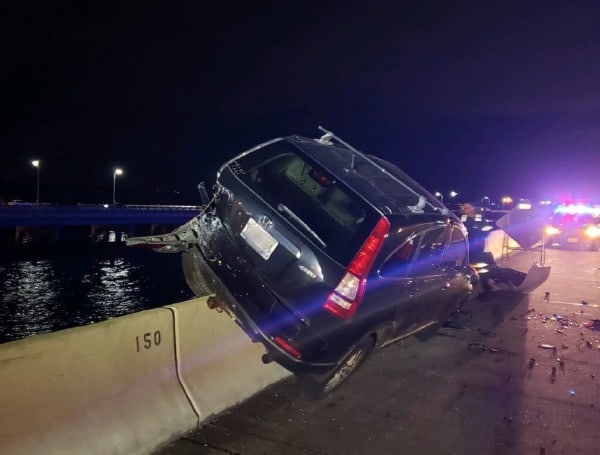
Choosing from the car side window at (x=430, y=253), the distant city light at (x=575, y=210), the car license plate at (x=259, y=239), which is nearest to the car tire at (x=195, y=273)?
the car license plate at (x=259, y=239)

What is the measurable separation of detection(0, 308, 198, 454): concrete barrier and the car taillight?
1.31 m

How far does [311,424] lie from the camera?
4621 mm

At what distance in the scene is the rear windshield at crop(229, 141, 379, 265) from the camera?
14.6 feet

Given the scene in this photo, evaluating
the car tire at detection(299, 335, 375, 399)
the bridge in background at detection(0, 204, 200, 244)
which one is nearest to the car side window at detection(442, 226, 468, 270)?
the car tire at detection(299, 335, 375, 399)

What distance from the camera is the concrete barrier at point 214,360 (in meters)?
4.58

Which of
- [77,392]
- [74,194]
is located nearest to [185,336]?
[77,392]

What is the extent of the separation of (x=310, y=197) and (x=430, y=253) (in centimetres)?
161

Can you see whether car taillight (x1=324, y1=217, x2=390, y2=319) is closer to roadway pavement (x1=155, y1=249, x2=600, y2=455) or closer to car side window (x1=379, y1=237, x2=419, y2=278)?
car side window (x1=379, y1=237, x2=419, y2=278)

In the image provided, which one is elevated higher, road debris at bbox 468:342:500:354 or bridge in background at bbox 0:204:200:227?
road debris at bbox 468:342:500:354

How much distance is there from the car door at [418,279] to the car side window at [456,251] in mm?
156

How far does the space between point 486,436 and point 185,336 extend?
8.39 ft

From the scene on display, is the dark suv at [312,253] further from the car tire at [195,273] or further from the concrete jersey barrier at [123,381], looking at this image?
the concrete jersey barrier at [123,381]

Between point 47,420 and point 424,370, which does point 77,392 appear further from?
point 424,370

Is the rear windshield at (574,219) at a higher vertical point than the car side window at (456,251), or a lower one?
lower
